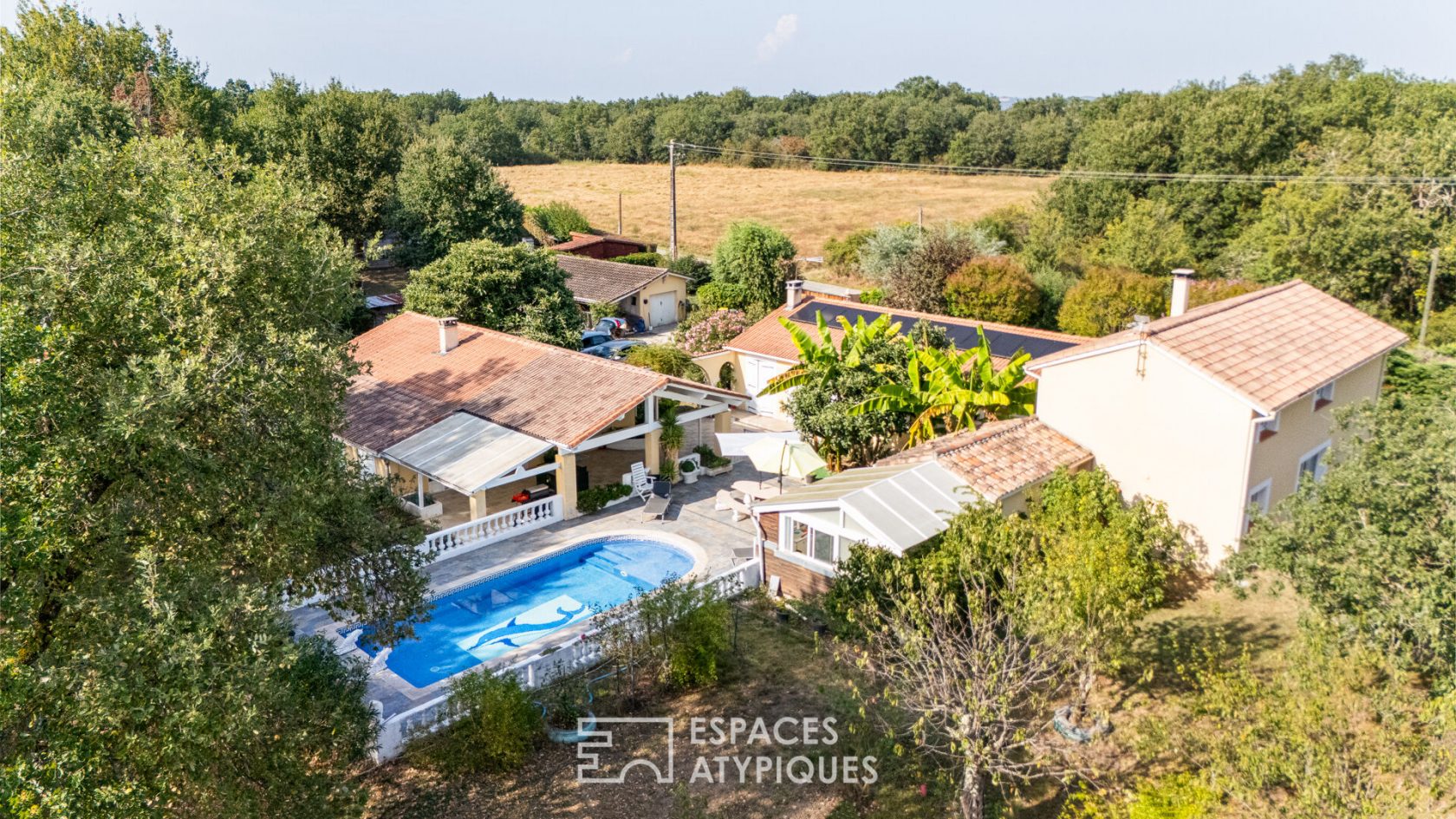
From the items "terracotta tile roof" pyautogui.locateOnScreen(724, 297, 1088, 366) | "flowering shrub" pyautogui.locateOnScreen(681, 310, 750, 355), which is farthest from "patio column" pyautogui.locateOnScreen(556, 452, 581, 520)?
"flowering shrub" pyautogui.locateOnScreen(681, 310, 750, 355)

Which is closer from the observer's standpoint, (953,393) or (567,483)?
(953,393)

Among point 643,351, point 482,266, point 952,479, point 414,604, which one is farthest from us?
point 482,266

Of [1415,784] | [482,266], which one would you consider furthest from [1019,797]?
[482,266]

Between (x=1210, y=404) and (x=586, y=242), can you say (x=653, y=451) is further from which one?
(x=586, y=242)

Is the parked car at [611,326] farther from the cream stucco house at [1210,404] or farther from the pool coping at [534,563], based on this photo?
the cream stucco house at [1210,404]

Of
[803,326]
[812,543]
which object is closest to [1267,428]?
[812,543]

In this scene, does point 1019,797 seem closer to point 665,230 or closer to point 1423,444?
point 1423,444

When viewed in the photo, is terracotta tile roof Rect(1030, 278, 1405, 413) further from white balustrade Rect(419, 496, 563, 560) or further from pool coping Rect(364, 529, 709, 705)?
white balustrade Rect(419, 496, 563, 560)
